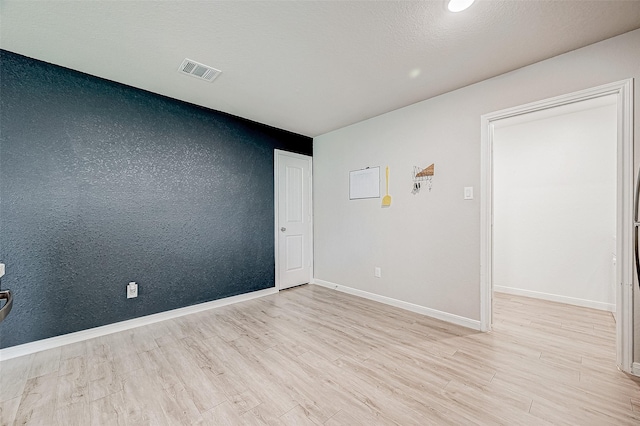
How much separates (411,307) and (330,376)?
162 cm

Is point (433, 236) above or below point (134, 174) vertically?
below

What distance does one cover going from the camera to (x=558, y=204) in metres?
3.42

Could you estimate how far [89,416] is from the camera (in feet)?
5.00

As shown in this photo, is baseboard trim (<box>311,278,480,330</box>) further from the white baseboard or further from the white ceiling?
the white ceiling

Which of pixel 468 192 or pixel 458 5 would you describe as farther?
pixel 468 192

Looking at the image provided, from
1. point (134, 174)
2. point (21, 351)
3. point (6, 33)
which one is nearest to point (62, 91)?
point (6, 33)

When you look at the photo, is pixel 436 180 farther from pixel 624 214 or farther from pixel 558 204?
pixel 558 204

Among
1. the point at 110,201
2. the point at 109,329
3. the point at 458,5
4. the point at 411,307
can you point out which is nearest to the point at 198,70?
the point at 110,201

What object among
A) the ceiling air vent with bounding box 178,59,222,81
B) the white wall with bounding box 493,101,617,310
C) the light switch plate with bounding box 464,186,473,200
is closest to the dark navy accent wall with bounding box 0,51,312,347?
the ceiling air vent with bounding box 178,59,222,81

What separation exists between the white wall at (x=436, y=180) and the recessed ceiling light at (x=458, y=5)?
1160 mm

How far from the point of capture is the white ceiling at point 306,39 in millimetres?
1695

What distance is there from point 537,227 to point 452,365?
2737 mm

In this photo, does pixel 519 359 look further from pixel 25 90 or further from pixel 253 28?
pixel 25 90

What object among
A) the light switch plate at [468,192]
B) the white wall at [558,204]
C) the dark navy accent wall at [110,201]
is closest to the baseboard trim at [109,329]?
the dark navy accent wall at [110,201]
